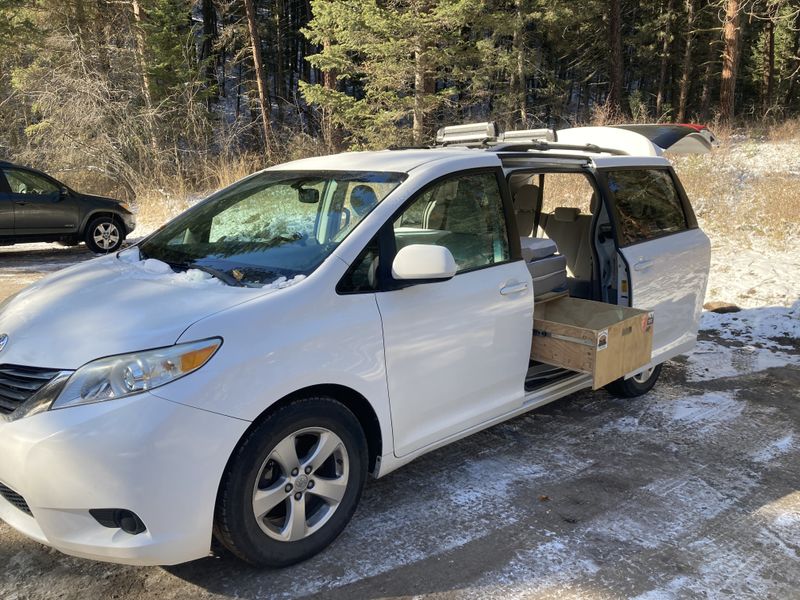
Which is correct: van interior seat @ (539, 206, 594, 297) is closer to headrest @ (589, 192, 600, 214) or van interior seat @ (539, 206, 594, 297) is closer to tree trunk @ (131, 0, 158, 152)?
headrest @ (589, 192, 600, 214)

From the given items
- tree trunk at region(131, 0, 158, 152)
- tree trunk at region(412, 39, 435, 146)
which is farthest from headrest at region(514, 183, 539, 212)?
tree trunk at region(131, 0, 158, 152)

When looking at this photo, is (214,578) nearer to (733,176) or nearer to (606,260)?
(606,260)

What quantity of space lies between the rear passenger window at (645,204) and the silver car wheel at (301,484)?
2875 mm

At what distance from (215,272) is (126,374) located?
0.82 metres

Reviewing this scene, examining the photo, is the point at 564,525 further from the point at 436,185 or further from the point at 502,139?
the point at 502,139

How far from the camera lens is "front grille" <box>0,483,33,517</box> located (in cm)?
251

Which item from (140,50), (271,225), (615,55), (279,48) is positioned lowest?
(271,225)

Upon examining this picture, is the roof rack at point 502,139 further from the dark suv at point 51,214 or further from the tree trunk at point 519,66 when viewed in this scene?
the tree trunk at point 519,66

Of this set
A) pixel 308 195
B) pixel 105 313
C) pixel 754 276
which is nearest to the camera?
pixel 105 313

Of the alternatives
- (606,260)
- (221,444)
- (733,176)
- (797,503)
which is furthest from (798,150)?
(221,444)

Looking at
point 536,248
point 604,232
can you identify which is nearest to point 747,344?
point 604,232

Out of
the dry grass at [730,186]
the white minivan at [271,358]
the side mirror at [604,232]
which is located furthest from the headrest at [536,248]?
the dry grass at [730,186]

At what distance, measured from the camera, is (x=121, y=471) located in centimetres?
228

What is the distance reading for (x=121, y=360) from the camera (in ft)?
7.83
